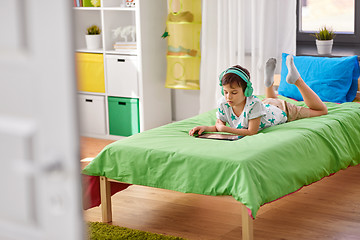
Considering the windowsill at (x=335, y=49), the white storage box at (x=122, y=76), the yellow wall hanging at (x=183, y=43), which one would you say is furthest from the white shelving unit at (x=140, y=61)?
the windowsill at (x=335, y=49)

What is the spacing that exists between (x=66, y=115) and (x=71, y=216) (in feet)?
0.84

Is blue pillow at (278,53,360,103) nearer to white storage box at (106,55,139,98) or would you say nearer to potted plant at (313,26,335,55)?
potted plant at (313,26,335,55)

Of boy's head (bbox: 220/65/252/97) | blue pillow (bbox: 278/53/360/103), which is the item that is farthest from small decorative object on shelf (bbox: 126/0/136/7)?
boy's head (bbox: 220/65/252/97)

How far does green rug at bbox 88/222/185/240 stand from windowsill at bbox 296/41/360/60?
2.15 metres

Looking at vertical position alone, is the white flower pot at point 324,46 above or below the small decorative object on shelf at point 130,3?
below

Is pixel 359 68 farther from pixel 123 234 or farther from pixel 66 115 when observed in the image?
pixel 66 115

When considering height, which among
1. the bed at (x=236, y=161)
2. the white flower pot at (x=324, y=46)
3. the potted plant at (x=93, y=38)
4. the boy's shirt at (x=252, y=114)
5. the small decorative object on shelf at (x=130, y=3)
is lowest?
the bed at (x=236, y=161)

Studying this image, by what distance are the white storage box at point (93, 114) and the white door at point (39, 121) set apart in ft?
11.3

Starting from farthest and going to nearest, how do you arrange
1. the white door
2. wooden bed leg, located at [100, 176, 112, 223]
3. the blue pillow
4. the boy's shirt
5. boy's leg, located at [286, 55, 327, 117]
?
the blue pillow → boy's leg, located at [286, 55, 327, 117] → the boy's shirt → wooden bed leg, located at [100, 176, 112, 223] → the white door

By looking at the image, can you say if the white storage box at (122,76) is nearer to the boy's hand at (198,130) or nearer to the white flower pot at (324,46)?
the white flower pot at (324,46)

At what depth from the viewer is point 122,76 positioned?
4.93 metres

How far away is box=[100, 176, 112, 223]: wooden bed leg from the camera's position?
10.5ft

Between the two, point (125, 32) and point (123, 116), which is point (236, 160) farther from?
point (125, 32)

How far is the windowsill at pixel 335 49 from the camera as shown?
462cm
